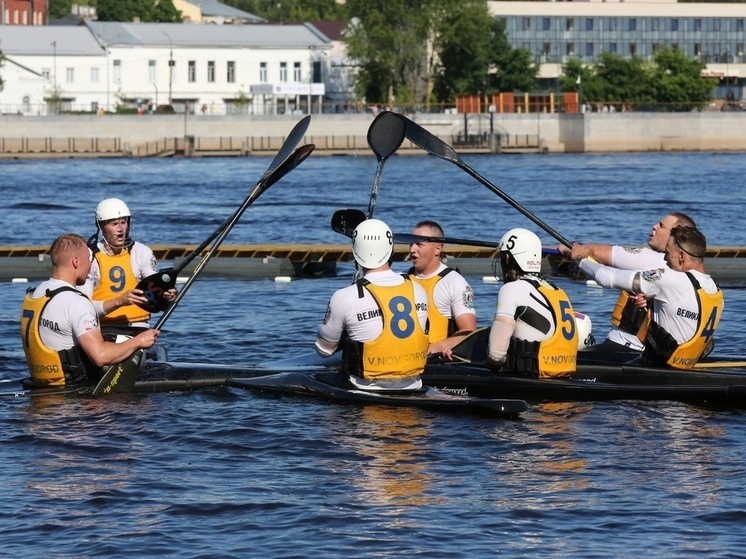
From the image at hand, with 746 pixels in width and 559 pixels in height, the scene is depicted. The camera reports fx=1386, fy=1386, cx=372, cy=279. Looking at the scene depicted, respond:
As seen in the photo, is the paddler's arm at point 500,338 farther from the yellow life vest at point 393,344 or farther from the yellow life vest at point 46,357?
the yellow life vest at point 46,357

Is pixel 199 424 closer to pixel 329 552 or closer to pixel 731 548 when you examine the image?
pixel 329 552

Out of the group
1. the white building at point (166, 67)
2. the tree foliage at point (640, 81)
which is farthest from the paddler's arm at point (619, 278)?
the tree foliage at point (640, 81)

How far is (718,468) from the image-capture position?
1024 cm

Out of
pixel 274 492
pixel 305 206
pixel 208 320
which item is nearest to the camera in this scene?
pixel 274 492

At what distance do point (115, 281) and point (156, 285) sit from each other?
73 centimetres

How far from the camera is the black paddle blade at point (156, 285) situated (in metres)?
12.5

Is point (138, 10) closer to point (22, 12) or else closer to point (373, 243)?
point (22, 12)

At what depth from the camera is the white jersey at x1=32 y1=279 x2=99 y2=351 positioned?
11.4 m

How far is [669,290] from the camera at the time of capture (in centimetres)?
1152

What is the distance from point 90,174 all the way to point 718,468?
56131 mm

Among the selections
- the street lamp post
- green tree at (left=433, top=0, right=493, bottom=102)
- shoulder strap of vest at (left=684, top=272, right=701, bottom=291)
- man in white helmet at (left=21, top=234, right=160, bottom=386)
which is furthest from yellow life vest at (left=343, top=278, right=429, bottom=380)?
the street lamp post

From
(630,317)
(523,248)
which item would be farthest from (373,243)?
(630,317)

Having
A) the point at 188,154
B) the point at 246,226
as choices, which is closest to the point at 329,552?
the point at 246,226

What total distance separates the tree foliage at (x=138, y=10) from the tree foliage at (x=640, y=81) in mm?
38613
